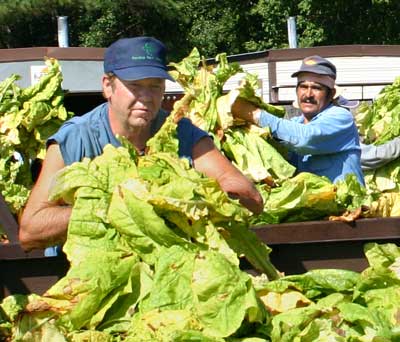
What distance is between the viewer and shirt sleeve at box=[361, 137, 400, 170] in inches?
332

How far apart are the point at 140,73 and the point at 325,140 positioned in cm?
225

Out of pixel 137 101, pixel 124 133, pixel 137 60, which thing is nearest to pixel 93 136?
pixel 124 133

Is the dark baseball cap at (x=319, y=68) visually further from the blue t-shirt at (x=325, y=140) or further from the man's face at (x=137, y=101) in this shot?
the man's face at (x=137, y=101)

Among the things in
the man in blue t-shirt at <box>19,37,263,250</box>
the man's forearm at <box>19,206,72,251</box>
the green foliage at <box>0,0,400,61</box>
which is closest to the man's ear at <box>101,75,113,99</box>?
the man in blue t-shirt at <box>19,37,263,250</box>

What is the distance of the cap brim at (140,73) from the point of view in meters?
4.15

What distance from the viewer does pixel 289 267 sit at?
503 centimetres

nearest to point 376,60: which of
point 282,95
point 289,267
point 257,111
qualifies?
point 282,95

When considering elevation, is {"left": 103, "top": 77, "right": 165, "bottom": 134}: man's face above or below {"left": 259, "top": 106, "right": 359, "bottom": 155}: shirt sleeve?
above

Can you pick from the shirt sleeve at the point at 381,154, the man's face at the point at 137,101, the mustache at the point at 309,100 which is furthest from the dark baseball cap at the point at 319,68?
the man's face at the point at 137,101

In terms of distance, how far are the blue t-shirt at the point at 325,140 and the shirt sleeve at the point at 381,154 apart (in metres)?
2.03

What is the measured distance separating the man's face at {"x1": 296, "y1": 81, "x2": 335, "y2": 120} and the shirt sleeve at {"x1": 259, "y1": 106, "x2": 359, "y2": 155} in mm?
116

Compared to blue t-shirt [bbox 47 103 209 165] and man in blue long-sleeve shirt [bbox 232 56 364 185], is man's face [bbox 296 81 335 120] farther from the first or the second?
blue t-shirt [bbox 47 103 209 165]

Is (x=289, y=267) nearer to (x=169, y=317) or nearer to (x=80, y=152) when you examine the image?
(x=80, y=152)

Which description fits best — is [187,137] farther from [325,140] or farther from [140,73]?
[325,140]
